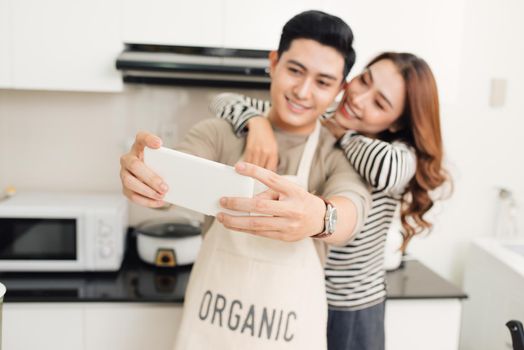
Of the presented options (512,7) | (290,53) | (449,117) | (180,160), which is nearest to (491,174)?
(449,117)

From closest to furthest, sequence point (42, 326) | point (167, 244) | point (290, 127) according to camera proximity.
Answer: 1. point (290, 127)
2. point (42, 326)
3. point (167, 244)

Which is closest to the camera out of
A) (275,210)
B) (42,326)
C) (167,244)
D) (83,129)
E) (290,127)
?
Result: (275,210)

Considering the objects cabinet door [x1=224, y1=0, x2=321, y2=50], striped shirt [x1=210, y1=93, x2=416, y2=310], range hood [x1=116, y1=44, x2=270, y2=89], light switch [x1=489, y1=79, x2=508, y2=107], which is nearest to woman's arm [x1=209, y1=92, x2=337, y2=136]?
striped shirt [x1=210, y1=93, x2=416, y2=310]

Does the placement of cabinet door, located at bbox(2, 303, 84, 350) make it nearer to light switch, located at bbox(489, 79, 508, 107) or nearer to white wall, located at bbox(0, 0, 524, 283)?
white wall, located at bbox(0, 0, 524, 283)

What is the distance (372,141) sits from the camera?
1.01m

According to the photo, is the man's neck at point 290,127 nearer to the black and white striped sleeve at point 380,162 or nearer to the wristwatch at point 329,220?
the black and white striped sleeve at point 380,162

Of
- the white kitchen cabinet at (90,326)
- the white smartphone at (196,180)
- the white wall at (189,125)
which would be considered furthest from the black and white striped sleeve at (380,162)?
the white wall at (189,125)

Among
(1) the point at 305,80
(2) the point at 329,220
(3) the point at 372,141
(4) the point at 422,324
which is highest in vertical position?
(1) the point at 305,80

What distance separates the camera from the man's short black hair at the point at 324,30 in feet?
3.11

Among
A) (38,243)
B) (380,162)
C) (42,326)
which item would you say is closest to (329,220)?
(380,162)

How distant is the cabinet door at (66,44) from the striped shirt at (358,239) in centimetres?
53

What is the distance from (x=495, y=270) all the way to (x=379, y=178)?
1.00 m

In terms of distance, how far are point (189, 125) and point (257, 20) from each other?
1.85 ft

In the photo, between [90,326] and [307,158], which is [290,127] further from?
[90,326]
